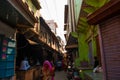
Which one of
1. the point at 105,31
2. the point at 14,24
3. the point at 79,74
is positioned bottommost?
the point at 79,74

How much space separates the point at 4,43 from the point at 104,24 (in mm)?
4281

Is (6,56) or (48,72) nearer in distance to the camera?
(6,56)

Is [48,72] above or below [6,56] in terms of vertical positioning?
below

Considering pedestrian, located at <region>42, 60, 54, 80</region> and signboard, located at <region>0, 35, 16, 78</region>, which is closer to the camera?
signboard, located at <region>0, 35, 16, 78</region>

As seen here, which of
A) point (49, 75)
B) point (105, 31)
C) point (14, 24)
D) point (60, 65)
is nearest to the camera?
point (105, 31)

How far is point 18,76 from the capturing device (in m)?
9.99

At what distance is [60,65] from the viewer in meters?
27.0

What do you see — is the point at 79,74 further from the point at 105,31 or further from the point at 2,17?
the point at 105,31

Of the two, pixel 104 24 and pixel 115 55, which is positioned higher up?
pixel 104 24

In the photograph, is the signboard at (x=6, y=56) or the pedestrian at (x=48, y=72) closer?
the signboard at (x=6, y=56)

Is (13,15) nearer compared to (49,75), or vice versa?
(13,15)

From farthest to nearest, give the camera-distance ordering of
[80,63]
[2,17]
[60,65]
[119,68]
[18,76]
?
[60,65]
[80,63]
[18,76]
[2,17]
[119,68]

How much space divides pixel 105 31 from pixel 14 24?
486cm

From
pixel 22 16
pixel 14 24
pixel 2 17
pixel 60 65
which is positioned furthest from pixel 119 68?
pixel 60 65
